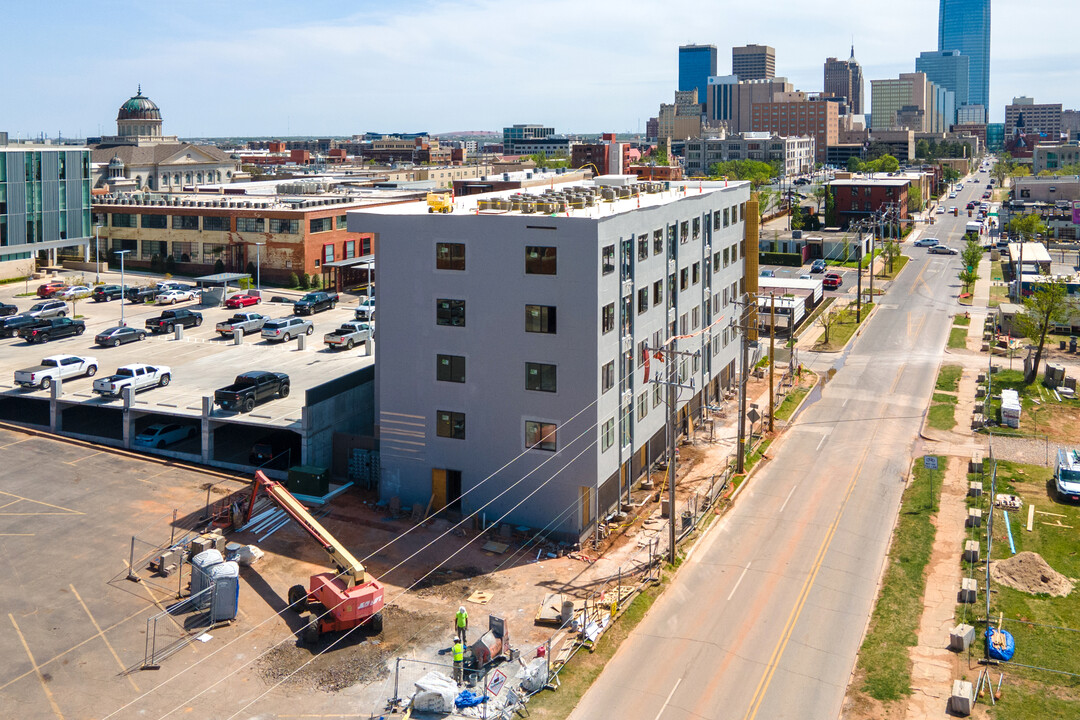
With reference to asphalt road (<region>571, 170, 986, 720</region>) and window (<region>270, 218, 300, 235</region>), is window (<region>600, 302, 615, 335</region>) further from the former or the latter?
window (<region>270, 218, 300, 235</region>)

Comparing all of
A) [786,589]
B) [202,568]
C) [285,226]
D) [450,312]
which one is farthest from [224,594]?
[285,226]

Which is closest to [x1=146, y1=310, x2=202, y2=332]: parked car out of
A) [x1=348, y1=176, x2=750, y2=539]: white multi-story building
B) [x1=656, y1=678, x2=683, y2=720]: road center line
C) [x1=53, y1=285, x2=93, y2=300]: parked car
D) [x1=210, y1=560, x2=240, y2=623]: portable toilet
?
[x1=53, y1=285, x2=93, y2=300]: parked car

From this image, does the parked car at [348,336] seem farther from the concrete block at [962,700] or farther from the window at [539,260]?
the concrete block at [962,700]

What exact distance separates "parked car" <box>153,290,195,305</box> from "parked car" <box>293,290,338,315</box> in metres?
12.3

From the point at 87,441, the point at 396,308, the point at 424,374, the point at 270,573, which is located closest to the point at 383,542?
the point at 270,573

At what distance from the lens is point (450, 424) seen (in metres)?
47.1

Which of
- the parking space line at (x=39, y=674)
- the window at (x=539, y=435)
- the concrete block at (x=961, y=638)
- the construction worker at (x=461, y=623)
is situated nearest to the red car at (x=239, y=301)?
the window at (x=539, y=435)

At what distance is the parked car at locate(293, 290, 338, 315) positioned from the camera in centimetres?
8812

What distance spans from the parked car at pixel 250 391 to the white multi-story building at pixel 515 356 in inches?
378

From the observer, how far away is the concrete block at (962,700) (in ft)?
102

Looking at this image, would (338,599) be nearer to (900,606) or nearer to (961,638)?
(900,606)

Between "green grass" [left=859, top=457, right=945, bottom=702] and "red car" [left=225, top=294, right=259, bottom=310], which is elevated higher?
"red car" [left=225, top=294, right=259, bottom=310]

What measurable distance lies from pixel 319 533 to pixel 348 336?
35.4 meters

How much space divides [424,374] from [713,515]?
1545cm
